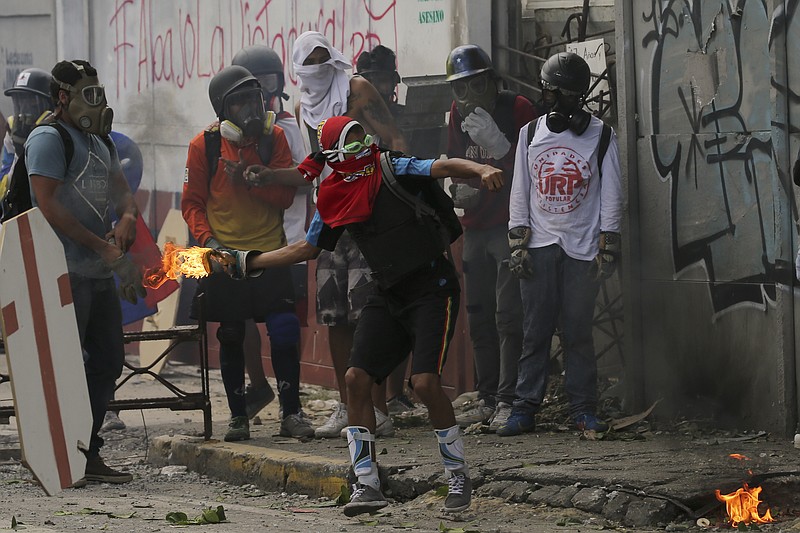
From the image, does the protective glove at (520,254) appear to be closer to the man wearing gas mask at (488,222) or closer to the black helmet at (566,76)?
the man wearing gas mask at (488,222)

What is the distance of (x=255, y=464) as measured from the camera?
27.5 feet

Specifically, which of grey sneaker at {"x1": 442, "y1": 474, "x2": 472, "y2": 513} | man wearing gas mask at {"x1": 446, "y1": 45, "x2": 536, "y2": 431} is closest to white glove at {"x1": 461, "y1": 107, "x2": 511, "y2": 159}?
man wearing gas mask at {"x1": 446, "y1": 45, "x2": 536, "y2": 431}

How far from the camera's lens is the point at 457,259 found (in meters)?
10.1

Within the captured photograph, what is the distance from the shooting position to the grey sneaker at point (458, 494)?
682 centimetres

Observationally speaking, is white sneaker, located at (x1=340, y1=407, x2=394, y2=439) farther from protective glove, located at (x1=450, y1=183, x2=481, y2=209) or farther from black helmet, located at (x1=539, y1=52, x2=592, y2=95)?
black helmet, located at (x1=539, y1=52, x2=592, y2=95)

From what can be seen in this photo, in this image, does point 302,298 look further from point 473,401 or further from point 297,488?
point 297,488

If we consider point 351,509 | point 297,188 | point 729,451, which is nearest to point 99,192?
point 297,188

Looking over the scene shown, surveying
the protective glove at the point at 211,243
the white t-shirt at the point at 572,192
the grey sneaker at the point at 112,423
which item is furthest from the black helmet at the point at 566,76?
the grey sneaker at the point at 112,423

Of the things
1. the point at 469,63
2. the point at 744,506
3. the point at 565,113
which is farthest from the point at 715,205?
the point at 744,506

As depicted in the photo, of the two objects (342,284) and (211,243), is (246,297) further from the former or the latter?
(342,284)

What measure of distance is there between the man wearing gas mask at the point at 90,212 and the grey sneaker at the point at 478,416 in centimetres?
197

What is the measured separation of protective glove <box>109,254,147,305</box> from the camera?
8055mm

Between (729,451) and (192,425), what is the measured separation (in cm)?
424

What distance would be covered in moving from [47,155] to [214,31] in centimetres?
542
